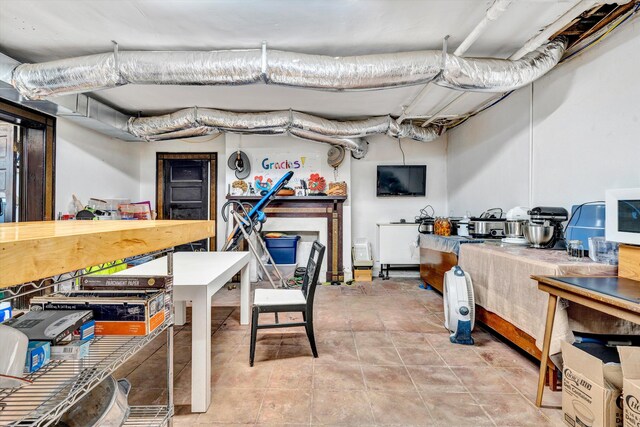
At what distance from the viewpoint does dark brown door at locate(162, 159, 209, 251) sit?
5238 millimetres

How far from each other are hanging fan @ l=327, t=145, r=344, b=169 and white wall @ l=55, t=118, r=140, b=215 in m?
3.32

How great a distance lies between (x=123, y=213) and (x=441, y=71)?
4.66 meters

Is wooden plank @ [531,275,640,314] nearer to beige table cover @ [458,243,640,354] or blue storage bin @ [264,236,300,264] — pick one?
beige table cover @ [458,243,640,354]

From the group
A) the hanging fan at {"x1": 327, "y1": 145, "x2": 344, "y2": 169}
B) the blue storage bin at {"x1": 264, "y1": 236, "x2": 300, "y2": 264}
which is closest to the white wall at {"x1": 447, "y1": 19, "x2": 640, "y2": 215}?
the hanging fan at {"x1": 327, "y1": 145, "x2": 344, "y2": 169}

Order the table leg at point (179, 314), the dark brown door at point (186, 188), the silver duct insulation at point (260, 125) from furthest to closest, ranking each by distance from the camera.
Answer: the dark brown door at point (186, 188) < the silver duct insulation at point (260, 125) < the table leg at point (179, 314)

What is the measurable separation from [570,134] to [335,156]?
300 centimetres

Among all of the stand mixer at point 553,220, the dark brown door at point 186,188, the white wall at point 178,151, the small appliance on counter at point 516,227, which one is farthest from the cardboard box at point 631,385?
the dark brown door at point 186,188

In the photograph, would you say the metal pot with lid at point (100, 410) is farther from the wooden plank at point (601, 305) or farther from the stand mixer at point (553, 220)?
the stand mixer at point (553, 220)

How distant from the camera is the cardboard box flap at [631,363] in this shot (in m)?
1.24

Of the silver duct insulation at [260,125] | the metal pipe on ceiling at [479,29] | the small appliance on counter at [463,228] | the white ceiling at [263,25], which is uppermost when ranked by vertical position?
the white ceiling at [263,25]

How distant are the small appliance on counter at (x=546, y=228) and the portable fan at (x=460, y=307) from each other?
61cm

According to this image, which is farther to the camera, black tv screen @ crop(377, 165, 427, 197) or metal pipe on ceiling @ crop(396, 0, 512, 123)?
black tv screen @ crop(377, 165, 427, 197)

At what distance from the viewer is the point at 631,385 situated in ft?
3.98

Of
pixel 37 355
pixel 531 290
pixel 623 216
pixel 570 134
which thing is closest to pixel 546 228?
pixel 531 290
